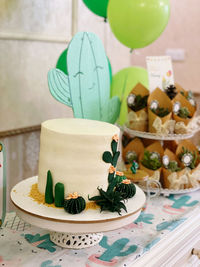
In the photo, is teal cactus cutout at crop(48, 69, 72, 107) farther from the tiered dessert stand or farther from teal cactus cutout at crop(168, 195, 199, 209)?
teal cactus cutout at crop(168, 195, 199, 209)

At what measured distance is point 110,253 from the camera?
0.99m

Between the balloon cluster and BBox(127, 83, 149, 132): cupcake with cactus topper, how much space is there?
0.19 meters

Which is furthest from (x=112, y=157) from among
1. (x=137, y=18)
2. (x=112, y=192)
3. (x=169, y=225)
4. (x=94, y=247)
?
(x=137, y=18)

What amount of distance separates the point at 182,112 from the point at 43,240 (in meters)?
0.72

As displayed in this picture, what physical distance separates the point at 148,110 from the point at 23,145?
1.86 feet

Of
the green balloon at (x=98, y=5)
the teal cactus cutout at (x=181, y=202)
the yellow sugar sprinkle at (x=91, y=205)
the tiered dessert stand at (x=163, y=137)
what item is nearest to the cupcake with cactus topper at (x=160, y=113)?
the tiered dessert stand at (x=163, y=137)

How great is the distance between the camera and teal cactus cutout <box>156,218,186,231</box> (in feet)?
3.78

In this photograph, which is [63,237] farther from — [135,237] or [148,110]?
[148,110]

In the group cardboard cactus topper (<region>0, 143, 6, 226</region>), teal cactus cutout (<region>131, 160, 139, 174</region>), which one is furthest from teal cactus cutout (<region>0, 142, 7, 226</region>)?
teal cactus cutout (<region>131, 160, 139, 174</region>)

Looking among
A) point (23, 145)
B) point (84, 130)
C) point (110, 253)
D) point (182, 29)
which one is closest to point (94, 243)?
point (110, 253)

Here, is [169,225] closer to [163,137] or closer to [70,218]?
[163,137]

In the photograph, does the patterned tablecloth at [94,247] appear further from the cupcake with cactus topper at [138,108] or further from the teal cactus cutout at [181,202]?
the cupcake with cactus topper at [138,108]

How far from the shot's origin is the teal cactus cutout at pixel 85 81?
48.6 inches

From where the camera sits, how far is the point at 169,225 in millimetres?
1176
